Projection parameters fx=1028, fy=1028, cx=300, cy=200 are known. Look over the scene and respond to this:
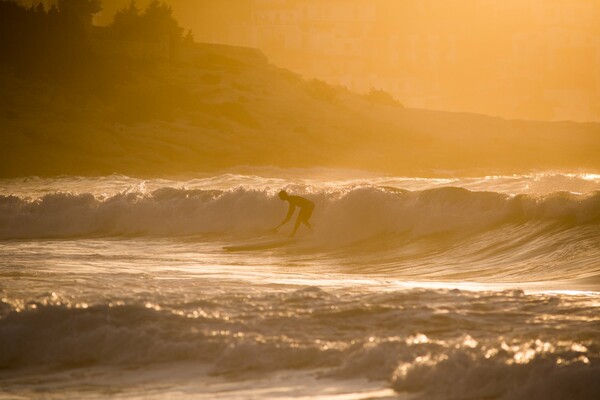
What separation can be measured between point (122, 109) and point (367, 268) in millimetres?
56833

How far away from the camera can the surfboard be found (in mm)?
23703

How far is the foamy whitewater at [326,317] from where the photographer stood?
8.80 m

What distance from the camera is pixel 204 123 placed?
75.7 m

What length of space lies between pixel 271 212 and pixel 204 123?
48.4 m

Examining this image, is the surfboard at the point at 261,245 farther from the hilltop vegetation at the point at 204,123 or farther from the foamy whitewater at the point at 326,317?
the hilltop vegetation at the point at 204,123

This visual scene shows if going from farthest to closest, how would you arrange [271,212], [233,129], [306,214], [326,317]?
[233,129]
[271,212]
[306,214]
[326,317]

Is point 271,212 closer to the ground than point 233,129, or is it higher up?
closer to the ground

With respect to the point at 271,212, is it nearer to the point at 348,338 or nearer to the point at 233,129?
the point at 348,338

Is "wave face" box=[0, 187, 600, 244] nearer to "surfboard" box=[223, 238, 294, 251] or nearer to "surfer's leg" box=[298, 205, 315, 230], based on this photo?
"surfer's leg" box=[298, 205, 315, 230]

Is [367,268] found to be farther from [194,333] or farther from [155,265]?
[194,333]

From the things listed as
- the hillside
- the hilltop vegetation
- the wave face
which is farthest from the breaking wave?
the hillside

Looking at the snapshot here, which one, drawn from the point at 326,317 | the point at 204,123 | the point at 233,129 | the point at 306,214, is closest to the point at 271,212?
the point at 306,214

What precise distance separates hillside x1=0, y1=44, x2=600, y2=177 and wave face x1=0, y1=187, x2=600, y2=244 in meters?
28.4

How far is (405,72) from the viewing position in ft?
627
